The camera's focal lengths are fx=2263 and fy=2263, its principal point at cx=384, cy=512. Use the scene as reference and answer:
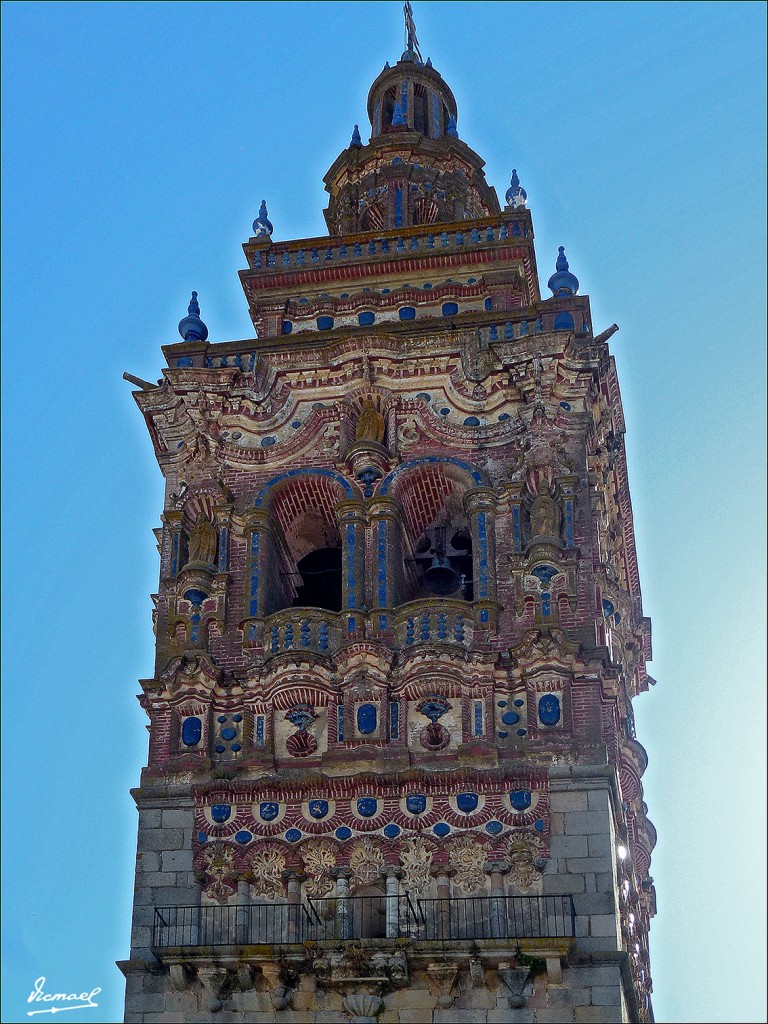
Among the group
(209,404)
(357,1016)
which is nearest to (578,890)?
(357,1016)

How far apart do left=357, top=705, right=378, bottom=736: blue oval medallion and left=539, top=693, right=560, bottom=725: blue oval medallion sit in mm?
2305

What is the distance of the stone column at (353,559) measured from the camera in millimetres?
32500

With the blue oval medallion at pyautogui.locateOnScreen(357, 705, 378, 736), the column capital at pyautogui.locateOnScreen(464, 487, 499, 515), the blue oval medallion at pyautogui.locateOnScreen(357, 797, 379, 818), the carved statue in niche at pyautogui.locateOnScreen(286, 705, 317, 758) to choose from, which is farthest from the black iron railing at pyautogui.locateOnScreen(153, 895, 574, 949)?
the column capital at pyautogui.locateOnScreen(464, 487, 499, 515)

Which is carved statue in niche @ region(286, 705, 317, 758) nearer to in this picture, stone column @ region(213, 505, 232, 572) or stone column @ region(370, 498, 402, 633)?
stone column @ region(370, 498, 402, 633)

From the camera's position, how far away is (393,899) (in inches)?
1172

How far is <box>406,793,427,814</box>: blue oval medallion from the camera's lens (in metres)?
30.7

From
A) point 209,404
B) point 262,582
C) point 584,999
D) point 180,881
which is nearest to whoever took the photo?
point 584,999

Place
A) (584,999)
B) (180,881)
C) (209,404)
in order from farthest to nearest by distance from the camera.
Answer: (209,404)
(180,881)
(584,999)

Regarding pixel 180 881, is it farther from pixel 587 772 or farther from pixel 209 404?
pixel 209 404

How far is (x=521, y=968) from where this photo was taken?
2852 centimetres

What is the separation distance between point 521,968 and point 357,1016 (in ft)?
7.10

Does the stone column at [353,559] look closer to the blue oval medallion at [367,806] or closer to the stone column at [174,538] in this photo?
the stone column at [174,538]

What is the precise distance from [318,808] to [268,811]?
70 centimetres

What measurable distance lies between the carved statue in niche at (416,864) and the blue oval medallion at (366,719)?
1781 mm
